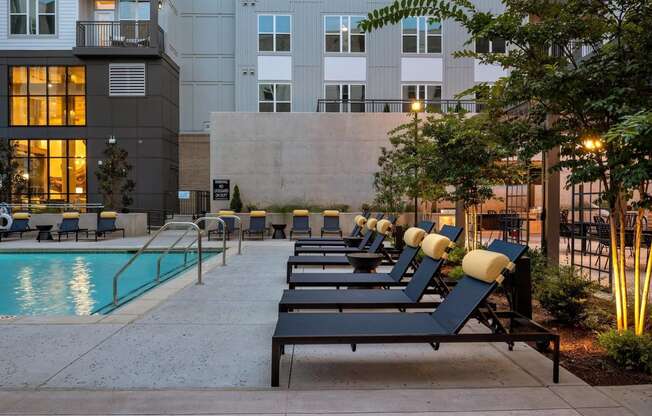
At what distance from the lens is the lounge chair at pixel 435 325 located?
393 cm

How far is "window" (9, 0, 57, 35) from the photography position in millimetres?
25094

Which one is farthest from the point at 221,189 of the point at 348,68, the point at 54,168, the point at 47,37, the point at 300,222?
A: the point at 47,37

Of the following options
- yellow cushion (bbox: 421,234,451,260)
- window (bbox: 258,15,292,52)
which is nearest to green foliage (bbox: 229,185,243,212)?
window (bbox: 258,15,292,52)

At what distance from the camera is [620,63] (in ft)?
13.9

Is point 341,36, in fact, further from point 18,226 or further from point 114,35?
point 18,226

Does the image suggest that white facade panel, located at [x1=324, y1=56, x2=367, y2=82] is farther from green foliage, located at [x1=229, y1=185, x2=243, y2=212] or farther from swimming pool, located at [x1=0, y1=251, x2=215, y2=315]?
swimming pool, located at [x1=0, y1=251, x2=215, y2=315]

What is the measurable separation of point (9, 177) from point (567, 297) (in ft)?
77.5

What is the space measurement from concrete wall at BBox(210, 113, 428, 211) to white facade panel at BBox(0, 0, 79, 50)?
10273mm

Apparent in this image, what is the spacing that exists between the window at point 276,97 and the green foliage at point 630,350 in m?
23.8

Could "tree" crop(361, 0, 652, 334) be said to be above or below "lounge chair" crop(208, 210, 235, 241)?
above

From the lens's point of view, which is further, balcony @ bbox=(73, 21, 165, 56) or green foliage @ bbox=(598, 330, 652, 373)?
balcony @ bbox=(73, 21, 165, 56)

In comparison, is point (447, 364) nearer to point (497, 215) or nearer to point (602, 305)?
point (602, 305)

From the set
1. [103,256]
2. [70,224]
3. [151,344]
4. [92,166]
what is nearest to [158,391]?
[151,344]

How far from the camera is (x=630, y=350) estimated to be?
167 inches
